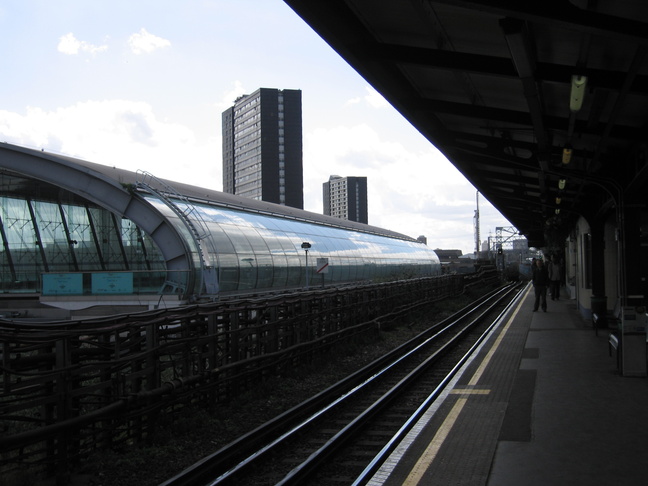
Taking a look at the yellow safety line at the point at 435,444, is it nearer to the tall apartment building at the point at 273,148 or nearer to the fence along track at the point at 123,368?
the fence along track at the point at 123,368

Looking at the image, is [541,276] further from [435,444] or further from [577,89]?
[435,444]

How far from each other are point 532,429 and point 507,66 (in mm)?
4336

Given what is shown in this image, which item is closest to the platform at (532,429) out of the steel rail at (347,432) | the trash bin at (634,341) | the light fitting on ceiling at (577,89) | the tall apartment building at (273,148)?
the trash bin at (634,341)

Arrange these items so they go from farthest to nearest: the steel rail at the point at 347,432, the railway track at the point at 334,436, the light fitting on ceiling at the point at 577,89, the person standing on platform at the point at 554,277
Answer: the person standing on platform at the point at 554,277, the light fitting on ceiling at the point at 577,89, the railway track at the point at 334,436, the steel rail at the point at 347,432

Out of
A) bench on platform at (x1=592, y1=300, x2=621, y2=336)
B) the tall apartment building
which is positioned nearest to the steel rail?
bench on platform at (x1=592, y1=300, x2=621, y2=336)

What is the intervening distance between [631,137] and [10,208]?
86.4 ft

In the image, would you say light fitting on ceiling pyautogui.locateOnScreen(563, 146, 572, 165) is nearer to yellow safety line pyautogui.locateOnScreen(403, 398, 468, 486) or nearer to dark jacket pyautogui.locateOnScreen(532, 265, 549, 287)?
yellow safety line pyautogui.locateOnScreen(403, 398, 468, 486)

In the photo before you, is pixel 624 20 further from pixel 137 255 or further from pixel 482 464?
pixel 137 255

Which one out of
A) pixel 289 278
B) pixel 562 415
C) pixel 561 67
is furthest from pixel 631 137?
pixel 289 278

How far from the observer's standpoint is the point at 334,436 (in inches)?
289

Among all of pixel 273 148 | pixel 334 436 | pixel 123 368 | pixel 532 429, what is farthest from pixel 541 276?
pixel 273 148

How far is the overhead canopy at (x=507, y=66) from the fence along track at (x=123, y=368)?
4034 millimetres

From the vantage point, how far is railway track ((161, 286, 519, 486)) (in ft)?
20.2

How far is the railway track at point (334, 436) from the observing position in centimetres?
616
